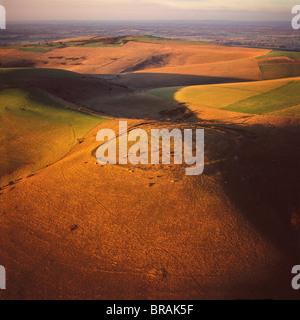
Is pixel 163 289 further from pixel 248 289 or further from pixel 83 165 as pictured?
pixel 83 165

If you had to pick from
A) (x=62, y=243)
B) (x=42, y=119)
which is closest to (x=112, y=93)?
(x=42, y=119)

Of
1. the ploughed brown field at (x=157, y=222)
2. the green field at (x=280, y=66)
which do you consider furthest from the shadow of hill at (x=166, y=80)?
the ploughed brown field at (x=157, y=222)

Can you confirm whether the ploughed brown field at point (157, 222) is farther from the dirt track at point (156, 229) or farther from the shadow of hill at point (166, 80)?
the shadow of hill at point (166, 80)

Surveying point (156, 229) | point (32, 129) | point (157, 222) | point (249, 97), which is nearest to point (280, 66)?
point (249, 97)

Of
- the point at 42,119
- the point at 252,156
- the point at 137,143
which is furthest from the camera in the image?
the point at 42,119

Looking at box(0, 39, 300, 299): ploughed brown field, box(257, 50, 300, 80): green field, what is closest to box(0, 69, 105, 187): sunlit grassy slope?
box(0, 39, 300, 299): ploughed brown field
